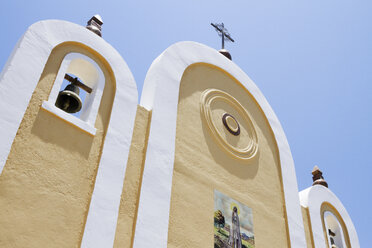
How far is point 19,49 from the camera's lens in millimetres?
5664

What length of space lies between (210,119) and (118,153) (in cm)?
245

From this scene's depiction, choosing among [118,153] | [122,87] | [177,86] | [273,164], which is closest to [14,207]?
[118,153]

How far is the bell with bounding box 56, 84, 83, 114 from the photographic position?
20.7 ft

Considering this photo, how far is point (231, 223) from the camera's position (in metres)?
7.07

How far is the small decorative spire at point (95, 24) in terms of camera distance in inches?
289

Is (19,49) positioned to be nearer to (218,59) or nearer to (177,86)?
(177,86)

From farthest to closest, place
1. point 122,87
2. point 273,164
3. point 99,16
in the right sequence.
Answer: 1. point 273,164
2. point 99,16
3. point 122,87

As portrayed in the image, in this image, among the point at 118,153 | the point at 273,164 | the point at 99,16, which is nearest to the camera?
the point at 118,153

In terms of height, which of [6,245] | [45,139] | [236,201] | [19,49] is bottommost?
[6,245]

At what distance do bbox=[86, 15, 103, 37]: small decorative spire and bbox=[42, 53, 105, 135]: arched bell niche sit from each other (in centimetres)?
91

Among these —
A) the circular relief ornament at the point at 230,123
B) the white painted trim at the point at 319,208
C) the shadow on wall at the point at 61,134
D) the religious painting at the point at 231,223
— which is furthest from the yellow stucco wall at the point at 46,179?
the white painted trim at the point at 319,208

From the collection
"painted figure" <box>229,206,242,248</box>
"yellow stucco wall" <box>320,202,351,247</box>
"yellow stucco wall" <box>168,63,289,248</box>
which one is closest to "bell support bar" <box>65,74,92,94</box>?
"yellow stucco wall" <box>168,63,289,248</box>

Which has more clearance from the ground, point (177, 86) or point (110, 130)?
point (177, 86)

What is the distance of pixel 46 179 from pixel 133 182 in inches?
50.4
